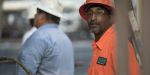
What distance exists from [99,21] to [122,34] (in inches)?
63.0

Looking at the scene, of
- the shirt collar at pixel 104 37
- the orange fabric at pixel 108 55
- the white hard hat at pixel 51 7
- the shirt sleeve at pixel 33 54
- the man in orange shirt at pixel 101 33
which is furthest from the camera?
the white hard hat at pixel 51 7

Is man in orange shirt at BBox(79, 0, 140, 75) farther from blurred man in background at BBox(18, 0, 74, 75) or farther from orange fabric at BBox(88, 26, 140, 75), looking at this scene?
blurred man in background at BBox(18, 0, 74, 75)

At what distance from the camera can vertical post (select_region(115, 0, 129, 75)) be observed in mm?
3430

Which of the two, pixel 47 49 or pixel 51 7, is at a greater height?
pixel 51 7

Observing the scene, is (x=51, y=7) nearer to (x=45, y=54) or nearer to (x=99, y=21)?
(x=45, y=54)

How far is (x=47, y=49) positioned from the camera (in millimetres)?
A: 6047

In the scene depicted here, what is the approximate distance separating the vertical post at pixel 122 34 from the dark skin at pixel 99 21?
5.10 feet

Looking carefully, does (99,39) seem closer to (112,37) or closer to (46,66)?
(112,37)

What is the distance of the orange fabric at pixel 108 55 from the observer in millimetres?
4781

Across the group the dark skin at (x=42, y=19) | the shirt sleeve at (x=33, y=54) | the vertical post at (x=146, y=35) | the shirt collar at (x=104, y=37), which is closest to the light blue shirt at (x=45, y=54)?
the shirt sleeve at (x=33, y=54)

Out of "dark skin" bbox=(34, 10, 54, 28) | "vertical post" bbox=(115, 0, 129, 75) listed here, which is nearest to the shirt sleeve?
"dark skin" bbox=(34, 10, 54, 28)

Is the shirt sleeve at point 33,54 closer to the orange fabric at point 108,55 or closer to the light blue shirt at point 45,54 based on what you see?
the light blue shirt at point 45,54

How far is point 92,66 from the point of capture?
5016 millimetres

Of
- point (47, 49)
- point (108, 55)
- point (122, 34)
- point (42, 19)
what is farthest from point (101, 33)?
point (122, 34)
